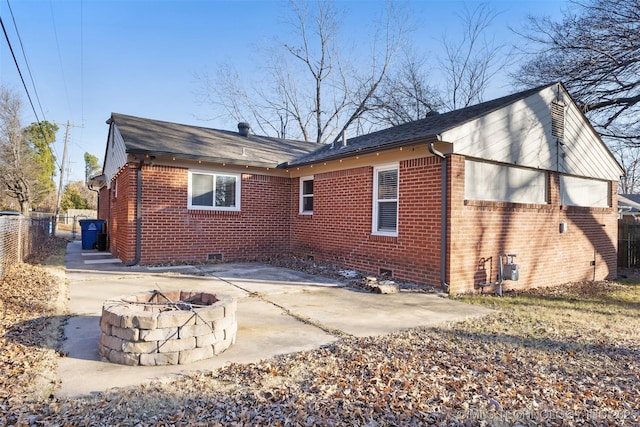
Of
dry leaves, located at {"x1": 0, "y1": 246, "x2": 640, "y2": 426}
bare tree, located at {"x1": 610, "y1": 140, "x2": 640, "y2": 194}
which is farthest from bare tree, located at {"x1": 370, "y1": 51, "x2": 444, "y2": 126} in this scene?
dry leaves, located at {"x1": 0, "y1": 246, "x2": 640, "y2": 426}

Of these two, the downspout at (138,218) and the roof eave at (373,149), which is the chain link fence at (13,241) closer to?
the downspout at (138,218)

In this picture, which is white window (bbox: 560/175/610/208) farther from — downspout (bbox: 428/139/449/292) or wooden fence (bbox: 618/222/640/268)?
downspout (bbox: 428/139/449/292)

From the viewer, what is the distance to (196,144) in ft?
37.5

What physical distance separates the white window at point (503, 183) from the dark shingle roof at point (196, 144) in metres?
6.03

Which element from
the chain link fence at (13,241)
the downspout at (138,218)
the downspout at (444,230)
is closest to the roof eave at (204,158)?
the downspout at (138,218)

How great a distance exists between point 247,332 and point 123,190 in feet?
27.1

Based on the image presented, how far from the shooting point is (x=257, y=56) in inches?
1014

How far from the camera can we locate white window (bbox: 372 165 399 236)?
28.3 ft

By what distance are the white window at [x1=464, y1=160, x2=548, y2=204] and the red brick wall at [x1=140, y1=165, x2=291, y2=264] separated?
6.26 meters

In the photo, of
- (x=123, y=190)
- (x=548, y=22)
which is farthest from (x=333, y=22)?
(x=123, y=190)

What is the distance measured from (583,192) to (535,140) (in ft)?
9.80

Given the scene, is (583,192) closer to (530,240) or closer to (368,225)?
(530,240)

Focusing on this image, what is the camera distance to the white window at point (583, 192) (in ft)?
32.2

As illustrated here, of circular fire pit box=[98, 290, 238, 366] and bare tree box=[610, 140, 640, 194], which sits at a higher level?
bare tree box=[610, 140, 640, 194]
